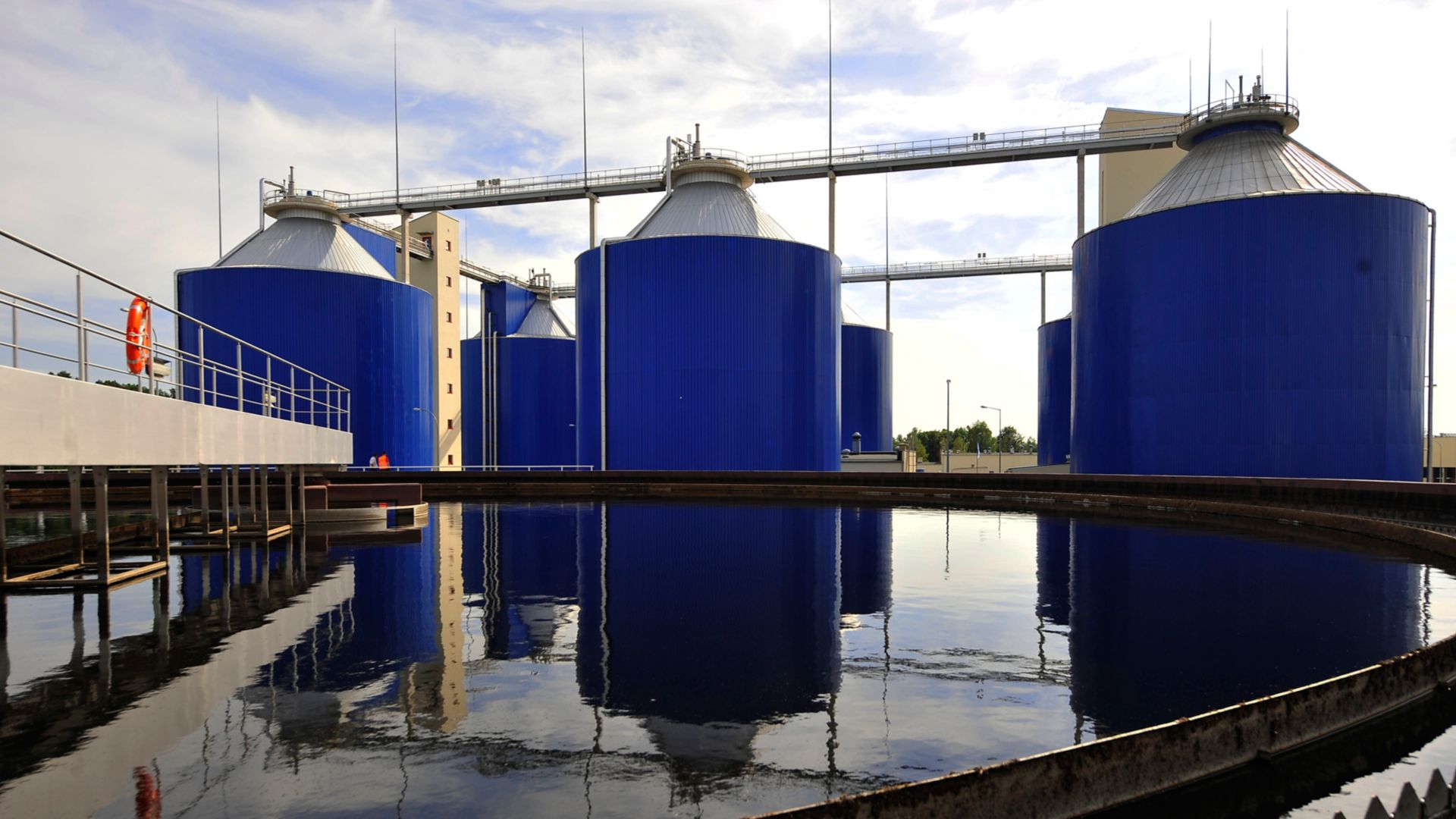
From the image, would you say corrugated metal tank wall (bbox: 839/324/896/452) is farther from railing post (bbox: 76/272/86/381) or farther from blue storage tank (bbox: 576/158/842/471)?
railing post (bbox: 76/272/86/381)

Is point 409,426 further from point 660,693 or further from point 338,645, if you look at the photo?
point 660,693

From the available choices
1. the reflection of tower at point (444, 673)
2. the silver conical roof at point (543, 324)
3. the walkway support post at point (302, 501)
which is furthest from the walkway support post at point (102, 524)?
the silver conical roof at point (543, 324)

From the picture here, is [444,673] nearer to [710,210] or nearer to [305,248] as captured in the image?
[710,210]

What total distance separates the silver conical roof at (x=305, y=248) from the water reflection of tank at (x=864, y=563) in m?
28.5

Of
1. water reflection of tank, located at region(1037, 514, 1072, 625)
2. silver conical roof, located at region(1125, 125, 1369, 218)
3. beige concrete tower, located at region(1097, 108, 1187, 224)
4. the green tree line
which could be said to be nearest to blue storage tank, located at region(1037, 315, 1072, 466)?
beige concrete tower, located at region(1097, 108, 1187, 224)

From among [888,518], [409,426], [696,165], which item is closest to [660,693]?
[888,518]

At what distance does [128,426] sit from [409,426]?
33386mm

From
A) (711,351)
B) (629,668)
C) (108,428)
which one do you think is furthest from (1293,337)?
(108,428)

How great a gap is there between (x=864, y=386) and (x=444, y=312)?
27.6 metres

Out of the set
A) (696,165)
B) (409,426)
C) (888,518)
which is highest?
(696,165)

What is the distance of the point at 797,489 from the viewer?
2997cm

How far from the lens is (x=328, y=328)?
3769cm

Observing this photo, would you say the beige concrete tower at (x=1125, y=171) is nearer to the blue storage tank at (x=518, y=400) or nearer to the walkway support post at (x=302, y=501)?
the blue storage tank at (x=518, y=400)

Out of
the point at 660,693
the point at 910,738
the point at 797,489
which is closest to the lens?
the point at 910,738
